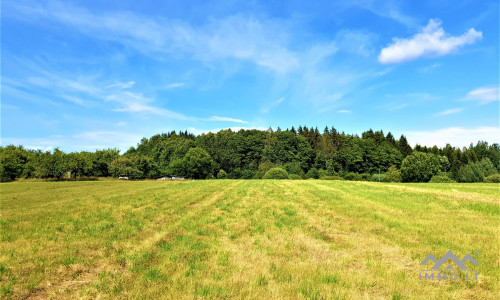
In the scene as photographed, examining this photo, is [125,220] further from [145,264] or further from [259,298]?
[259,298]

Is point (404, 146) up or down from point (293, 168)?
up

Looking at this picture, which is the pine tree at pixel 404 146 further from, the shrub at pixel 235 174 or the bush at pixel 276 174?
the shrub at pixel 235 174

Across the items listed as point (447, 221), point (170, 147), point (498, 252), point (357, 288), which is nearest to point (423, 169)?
point (447, 221)

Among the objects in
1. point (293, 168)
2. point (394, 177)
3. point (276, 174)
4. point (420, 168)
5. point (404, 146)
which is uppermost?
point (404, 146)

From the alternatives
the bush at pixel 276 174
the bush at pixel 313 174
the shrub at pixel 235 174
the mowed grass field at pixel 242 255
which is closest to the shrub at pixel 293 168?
the bush at pixel 313 174

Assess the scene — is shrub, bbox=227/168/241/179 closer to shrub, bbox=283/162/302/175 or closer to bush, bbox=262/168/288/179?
shrub, bbox=283/162/302/175

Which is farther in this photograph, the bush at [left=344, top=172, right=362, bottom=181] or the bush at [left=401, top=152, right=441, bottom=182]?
the bush at [left=344, top=172, right=362, bottom=181]

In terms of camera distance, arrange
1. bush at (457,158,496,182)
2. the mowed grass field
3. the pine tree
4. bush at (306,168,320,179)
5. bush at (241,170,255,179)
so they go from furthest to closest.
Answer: the pine tree
bush at (241,170,255,179)
bush at (306,168,320,179)
bush at (457,158,496,182)
the mowed grass field

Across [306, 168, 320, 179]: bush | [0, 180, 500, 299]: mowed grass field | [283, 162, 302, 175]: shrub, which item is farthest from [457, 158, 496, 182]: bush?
[0, 180, 500, 299]: mowed grass field

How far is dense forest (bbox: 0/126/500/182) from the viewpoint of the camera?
3383 inches

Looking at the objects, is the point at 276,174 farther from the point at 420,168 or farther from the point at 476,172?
the point at 476,172

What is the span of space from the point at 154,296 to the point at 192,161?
9716 cm

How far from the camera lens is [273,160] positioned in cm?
12262

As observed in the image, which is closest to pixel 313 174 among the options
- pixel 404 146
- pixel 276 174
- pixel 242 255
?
pixel 276 174
